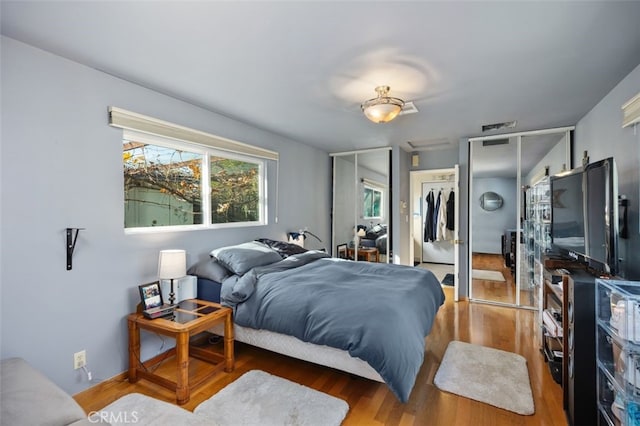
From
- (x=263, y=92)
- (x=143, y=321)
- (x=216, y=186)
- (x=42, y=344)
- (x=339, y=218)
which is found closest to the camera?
(x=42, y=344)

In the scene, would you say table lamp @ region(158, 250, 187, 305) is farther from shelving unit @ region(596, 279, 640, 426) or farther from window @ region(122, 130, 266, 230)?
shelving unit @ region(596, 279, 640, 426)

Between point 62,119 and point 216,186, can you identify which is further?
point 216,186

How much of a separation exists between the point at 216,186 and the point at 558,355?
361 centimetres

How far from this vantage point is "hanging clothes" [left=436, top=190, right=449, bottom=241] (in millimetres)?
6295

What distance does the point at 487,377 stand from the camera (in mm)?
2350

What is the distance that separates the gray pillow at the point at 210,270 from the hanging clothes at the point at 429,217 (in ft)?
16.7

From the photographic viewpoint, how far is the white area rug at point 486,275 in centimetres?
446

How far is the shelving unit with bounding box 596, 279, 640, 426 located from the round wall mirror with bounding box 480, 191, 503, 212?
2772 mm

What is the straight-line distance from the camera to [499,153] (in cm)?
432

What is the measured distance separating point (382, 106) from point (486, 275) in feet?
11.2

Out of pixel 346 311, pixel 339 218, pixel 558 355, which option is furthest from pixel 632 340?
pixel 339 218

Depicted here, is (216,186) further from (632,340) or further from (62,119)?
(632,340)

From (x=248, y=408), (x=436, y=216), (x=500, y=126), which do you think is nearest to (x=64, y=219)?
(x=248, y=408)

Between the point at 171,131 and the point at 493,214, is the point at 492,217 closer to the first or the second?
the point at 493,214
